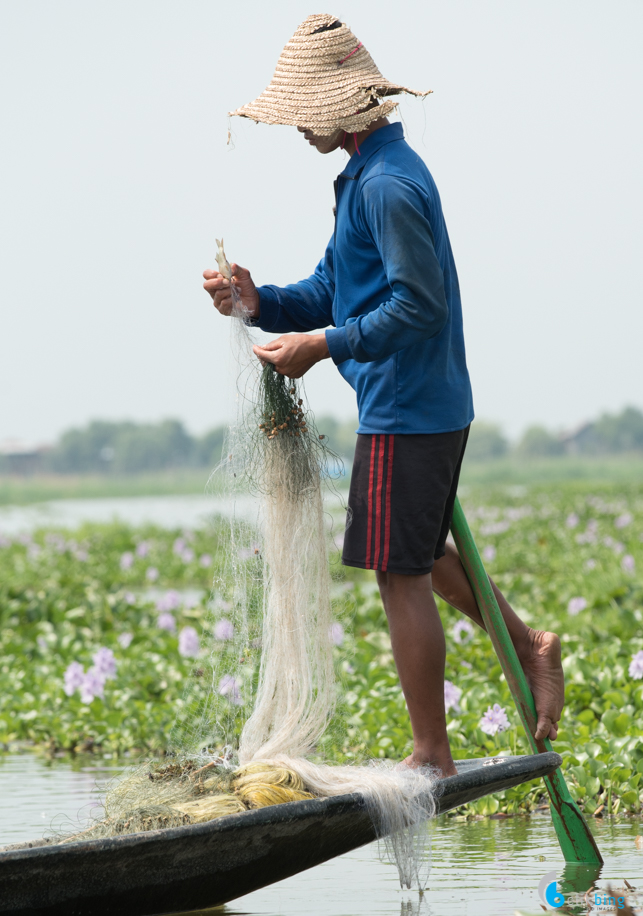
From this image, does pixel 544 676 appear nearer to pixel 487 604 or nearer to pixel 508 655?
pixel 508 655

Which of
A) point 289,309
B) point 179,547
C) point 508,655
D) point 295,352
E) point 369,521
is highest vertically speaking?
point 289,309

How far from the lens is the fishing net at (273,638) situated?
263 cm

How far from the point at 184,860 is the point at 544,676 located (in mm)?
1185

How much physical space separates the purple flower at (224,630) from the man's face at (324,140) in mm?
1258

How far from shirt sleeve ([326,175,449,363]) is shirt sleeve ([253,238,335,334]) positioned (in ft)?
1.42

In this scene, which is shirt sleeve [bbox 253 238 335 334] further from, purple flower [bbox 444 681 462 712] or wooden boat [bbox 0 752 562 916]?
purple flower [bbox 444 681 462 712]

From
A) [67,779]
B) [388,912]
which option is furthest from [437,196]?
[67,779]

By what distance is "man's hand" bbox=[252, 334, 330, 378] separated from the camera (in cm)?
268

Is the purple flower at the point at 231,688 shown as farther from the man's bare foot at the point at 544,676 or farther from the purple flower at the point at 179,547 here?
the purple flower at the point at 179,547

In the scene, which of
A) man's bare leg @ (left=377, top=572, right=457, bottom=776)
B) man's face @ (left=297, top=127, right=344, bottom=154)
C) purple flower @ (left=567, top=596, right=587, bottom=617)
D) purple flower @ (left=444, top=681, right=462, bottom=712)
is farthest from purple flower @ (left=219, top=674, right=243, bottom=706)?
purple flower @ (left=567, top=596, right=587, bottom=617)

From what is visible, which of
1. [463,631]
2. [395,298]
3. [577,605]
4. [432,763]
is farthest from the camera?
[577,605]

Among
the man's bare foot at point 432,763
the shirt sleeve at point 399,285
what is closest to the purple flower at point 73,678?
the man's bare foot at point 432,763

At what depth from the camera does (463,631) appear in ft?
18.3

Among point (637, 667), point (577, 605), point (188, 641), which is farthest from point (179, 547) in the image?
point (637, 667)
